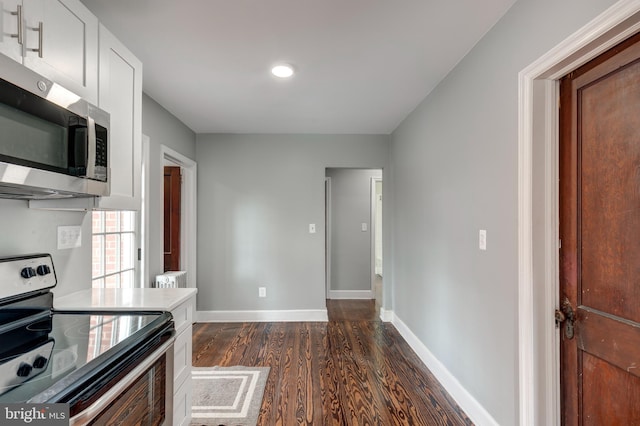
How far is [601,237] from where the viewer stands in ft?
4.32

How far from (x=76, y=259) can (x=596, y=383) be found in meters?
2.57

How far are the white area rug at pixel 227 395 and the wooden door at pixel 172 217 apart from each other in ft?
5.16

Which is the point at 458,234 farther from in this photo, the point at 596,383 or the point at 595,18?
the point at 595,18

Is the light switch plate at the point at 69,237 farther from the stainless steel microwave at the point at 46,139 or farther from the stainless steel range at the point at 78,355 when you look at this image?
the stainless steel microwave at the point at 46,139

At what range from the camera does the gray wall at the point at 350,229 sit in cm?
536

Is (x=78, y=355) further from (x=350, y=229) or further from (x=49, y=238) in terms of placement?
(x=350, y=229)

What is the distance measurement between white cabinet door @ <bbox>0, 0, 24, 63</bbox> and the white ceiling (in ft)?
2.08

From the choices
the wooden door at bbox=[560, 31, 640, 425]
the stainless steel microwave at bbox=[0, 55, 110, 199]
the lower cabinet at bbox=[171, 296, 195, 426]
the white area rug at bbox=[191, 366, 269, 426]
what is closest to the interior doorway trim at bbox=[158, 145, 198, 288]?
the white area rug at bbox=[191, 366, 269, 426]

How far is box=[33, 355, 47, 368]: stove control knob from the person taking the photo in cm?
99

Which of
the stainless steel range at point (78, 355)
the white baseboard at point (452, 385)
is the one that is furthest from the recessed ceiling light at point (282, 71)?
the white baseboard at point (452, 385)

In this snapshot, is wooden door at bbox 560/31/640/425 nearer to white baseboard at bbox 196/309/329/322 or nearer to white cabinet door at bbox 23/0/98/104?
white cabinet door at bbox 23/0/98/104
